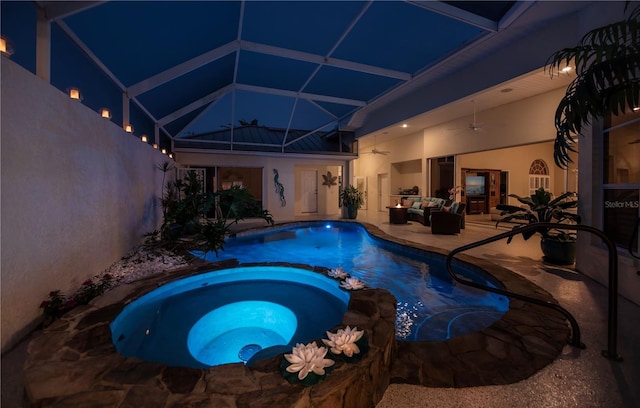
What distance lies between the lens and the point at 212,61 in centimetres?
536

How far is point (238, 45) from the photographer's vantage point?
505 cm

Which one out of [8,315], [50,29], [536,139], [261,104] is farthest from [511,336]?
[261,104]

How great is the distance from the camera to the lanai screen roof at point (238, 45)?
334 centimetres

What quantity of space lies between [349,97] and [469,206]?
7466 millimetres

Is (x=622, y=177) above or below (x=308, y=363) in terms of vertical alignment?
above

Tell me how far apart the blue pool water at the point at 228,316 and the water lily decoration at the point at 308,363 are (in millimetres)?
812

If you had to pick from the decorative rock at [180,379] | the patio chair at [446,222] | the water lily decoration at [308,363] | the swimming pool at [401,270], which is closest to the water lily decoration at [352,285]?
the swimming pool at [401,270]

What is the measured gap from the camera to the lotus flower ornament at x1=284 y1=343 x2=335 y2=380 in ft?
5.09

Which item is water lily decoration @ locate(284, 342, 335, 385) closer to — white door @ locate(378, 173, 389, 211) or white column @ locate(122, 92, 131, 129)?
white column @ locate(122, 92, 131, 129)

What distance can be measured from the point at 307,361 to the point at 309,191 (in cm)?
1186

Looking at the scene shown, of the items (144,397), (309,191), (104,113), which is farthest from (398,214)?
(144,397)

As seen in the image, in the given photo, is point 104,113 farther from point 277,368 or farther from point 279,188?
point 279,188

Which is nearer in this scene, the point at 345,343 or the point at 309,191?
the point at 345,343

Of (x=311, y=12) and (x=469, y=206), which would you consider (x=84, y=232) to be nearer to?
(x=311, y=12)
